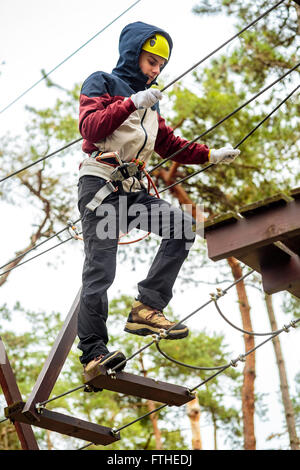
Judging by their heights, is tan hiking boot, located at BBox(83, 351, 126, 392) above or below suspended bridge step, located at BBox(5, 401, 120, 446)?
above

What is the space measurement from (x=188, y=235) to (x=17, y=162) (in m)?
10.6

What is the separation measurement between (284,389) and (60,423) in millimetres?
8996

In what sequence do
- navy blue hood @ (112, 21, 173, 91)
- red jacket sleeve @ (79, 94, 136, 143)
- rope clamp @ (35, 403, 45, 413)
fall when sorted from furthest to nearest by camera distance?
rope clamp @ (35, 403, 45, 413)
navy blue hood @ (112, 21, 173, 91)
red jacket sleeve @ (79, 94, 136, 143)

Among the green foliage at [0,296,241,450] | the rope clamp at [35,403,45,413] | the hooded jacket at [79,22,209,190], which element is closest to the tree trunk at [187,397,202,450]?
the green foliage at [0,296,241,450]

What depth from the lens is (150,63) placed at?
178 inches

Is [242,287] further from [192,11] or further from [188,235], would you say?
[188,235]

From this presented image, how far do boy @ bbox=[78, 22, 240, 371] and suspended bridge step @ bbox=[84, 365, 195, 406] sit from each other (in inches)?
3.3

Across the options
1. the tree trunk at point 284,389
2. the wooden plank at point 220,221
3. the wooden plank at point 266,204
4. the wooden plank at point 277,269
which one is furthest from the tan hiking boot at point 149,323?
the tree trunk at point 284,389

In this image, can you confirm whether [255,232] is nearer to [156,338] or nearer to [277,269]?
[277,269]

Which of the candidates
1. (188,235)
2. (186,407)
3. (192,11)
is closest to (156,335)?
(188,235)

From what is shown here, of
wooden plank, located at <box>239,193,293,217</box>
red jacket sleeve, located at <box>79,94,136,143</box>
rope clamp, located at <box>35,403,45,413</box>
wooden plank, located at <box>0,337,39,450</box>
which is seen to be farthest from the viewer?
wooden plank, located at <box>0,337,39,450</box>

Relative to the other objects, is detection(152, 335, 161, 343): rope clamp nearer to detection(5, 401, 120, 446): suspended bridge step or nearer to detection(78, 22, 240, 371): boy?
detection(78, 22, 240, 371): boy

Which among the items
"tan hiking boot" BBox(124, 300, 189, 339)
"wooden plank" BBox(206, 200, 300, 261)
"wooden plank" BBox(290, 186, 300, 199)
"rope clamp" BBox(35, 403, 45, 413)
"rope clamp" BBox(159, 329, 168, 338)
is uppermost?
"wooden plank" BBox(290, 186, 300, 199)

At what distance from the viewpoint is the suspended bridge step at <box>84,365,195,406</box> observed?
4.04 m
